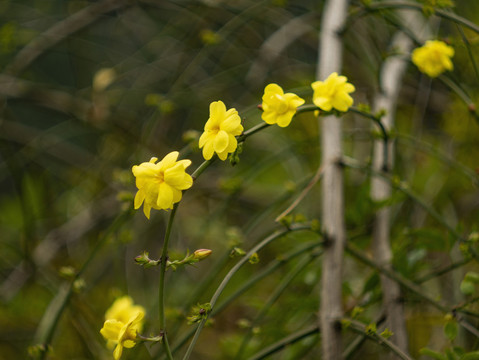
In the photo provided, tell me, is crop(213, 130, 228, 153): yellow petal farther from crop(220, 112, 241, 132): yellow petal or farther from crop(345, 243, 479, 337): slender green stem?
crop(345, 243, 479, 337): slender green stem

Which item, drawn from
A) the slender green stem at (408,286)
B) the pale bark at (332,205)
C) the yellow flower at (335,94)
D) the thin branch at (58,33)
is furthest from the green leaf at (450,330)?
the thin branch at (58,33)

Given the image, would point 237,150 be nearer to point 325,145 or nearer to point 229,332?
point 325,145

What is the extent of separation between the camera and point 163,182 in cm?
67

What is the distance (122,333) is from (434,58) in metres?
0.88

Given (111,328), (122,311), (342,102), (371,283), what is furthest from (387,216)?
(111,328)

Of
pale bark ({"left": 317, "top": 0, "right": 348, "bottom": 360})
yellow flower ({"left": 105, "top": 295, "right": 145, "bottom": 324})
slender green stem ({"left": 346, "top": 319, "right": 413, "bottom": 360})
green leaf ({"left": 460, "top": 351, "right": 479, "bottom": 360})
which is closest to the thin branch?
pale bark ({"left": 317, "top": 0, "right": 348, "bottom": 360})

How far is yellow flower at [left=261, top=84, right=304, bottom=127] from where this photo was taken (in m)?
0.74

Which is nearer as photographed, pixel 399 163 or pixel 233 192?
pixel 233 192

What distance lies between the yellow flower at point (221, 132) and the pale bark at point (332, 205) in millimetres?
400

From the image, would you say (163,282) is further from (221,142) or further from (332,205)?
(332,205)

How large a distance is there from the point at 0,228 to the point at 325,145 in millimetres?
1602

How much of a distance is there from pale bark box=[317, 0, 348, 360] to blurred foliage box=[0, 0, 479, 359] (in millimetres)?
87

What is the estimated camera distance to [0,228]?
7.15 feet

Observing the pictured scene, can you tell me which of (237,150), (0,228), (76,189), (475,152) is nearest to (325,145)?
(237,150)
